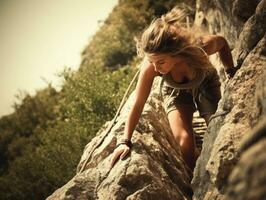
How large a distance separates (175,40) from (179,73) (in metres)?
0.76

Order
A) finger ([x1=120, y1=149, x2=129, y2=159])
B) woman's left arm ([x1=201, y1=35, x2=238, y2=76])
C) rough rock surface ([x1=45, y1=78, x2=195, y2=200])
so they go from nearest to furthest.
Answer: rough rock surface ([x1=45, y1=78, x2=195, y2=200]), finger ([x1=120, y1=149, x2=129, y2=159]), woman's left arm ([x1=201, y1=35, x2=238, y2=76])

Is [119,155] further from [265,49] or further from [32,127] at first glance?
[32,127]

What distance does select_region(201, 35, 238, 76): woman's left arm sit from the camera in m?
4.37

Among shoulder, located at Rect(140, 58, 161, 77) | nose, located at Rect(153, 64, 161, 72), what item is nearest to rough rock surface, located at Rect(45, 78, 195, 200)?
shoulder, located at Rect(140, 58, 161, 77)

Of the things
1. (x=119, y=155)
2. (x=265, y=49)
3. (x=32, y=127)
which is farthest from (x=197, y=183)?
(x=32, y=127)

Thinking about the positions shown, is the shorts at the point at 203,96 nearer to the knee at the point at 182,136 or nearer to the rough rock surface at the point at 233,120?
the knee at the point at 182,136

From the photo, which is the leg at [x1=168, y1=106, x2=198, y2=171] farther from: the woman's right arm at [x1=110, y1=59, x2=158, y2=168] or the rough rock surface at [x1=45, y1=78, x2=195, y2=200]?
the woman's right arm at [x1=110, y1=59, x2=158, y2=168]

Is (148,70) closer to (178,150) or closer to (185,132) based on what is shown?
(185,132)

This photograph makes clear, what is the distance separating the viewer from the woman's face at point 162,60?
13.1ft

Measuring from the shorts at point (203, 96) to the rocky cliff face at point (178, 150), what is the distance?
446 mm

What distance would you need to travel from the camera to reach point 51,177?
14141 millimetres

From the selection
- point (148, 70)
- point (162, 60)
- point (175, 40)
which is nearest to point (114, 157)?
point (148, 70)

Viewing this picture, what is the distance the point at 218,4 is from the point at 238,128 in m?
4.40

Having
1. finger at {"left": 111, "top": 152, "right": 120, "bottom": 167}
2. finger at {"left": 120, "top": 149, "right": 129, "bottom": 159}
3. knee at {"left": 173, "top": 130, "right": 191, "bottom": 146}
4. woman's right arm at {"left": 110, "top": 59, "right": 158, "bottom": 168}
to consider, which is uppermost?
woman's right arm at {"left": 110, "top": 59, "right": 158, "bottom": 168}
